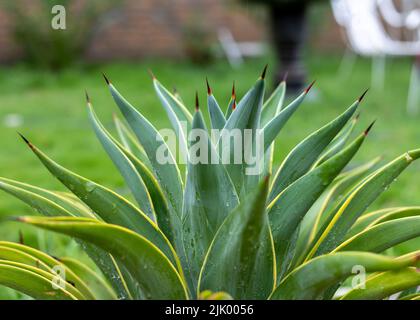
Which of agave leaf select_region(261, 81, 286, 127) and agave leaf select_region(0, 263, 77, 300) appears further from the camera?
agave leaf select_region(261, 81, 286, 127)

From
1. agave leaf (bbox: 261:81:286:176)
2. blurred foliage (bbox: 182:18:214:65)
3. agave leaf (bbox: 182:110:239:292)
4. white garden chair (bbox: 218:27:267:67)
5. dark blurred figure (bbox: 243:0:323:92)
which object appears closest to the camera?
agave leaf (bbox: 182:110:239:292)

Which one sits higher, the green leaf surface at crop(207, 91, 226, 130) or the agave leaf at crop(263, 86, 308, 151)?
the green leaf surface at crop(207, 91, 226, 130)

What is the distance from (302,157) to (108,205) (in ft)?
1.22

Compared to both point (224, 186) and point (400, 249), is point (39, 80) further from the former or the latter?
point (224, 186)

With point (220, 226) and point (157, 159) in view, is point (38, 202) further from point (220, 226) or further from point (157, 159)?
point (220, 226)

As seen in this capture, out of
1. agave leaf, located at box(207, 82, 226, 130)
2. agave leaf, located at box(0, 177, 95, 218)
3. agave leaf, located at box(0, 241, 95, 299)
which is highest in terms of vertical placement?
agave leaf, located at box(207, 82, 226, 130)

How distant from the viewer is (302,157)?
1312mm

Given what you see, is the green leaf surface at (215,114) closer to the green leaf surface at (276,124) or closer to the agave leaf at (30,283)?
the green leaf surface at (276,124)

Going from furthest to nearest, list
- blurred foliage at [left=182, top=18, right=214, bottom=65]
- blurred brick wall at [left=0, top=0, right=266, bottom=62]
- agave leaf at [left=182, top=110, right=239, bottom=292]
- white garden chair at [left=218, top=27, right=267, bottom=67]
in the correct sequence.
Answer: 1. blurred brick wall at [left=0, top=0, right=266, bottom=62]
2. white garden chair at [left=218, top=27, right=267, bottom=67]
3. blurred foliage at [left=182, top=18, right=214, bottom=65]
4. agave leaf at [left=182, top=110, right=239, bottom=292]

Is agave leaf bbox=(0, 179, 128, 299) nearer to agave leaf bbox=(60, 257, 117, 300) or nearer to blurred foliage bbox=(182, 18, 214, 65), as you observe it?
agave leaf bbox=(60, 257, 117, 300)

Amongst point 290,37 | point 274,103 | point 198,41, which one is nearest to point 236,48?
point 198,41

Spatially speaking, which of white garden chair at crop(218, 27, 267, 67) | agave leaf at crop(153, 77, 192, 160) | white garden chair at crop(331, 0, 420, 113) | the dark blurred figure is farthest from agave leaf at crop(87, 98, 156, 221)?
white garden chair at crop(218, 27, 267, 67)

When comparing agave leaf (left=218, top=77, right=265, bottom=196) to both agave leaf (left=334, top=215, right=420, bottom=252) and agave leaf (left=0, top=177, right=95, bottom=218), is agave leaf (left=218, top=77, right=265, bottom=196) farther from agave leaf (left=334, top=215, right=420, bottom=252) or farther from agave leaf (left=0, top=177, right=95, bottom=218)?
agave leaf (left=0, top=177, right=95, bottom=218)

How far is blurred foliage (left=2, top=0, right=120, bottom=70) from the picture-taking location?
939 cm
